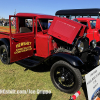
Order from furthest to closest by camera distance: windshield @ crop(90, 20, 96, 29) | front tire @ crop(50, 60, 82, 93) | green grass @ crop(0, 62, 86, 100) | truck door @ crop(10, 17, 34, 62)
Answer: windshield @ crop(90, 20, 96, 29)
truck door @ crop(10, 17, 34, 62)
green grass @ crop(0, 62, 86, 100)
front tire @ crop(50, 60, 82, 93)

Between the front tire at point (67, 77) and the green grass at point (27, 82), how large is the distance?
0.15 metres

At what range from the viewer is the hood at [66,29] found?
287cm

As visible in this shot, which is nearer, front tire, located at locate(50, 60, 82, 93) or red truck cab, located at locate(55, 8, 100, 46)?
front tire, located at locate(50, 60, 82, 93)

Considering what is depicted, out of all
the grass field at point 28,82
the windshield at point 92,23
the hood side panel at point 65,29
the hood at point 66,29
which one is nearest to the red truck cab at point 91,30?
the windshield at point 92,23

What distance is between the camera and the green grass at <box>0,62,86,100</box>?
8.03 ft

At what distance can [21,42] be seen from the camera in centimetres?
330

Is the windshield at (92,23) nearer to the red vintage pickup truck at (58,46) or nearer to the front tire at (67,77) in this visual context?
the red vintage pickup truck at (58,46)

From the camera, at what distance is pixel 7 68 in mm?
3852

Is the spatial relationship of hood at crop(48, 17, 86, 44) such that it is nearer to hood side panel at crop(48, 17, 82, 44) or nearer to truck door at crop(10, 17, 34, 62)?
hood side panel at crop(48, 17, 82, 44)

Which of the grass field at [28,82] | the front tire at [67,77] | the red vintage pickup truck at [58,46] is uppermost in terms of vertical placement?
the red vintage pickup truck at [58,46]

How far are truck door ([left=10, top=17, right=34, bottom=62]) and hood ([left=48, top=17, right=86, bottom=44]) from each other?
2.69 ft

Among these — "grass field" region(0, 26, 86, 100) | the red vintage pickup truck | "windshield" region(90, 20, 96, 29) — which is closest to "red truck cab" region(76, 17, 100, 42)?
"windshield" region(90, 20, 96, 29)

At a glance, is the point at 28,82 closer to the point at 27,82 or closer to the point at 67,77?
the point at 27,82

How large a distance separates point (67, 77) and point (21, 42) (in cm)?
178
